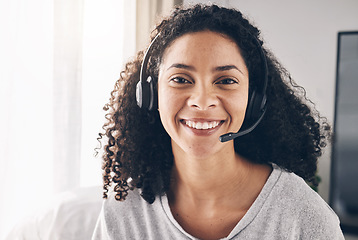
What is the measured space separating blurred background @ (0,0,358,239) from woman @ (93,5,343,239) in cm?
35

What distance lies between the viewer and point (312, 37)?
292 centimetres

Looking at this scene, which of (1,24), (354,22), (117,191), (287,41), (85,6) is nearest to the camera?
(117,191)

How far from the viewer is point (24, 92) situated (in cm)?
149

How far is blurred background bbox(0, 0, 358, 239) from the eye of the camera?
141cm

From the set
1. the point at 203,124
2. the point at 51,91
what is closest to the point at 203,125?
the point at 203,124

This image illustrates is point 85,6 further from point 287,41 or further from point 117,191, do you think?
point 287,41

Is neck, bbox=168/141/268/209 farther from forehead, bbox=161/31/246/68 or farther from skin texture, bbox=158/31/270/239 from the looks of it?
forehead, bbox=161/31/246/68

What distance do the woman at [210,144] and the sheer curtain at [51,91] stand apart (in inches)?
19.4

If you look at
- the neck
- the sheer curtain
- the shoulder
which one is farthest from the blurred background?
the shoulder

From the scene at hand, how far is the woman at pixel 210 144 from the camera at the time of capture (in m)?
0.88

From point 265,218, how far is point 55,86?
1116mm

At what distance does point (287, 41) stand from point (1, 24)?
2252mm

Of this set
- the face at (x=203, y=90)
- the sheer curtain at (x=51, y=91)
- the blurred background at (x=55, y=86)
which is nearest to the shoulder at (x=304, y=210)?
the face at (x=203, y=90)

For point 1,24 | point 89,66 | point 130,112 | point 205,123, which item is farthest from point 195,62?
point 89,66
